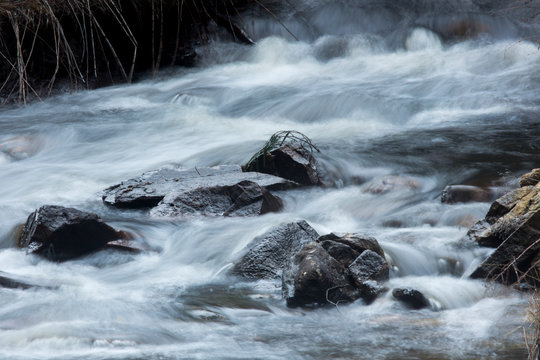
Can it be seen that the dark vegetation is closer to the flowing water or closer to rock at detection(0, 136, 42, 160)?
the flowing water

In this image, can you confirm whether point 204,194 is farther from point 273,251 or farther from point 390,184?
point 390,184

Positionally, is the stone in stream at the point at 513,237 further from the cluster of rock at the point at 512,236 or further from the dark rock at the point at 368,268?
the dark rock at the point at 368,268

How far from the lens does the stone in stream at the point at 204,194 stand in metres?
5.29

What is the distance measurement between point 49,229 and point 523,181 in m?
3.18

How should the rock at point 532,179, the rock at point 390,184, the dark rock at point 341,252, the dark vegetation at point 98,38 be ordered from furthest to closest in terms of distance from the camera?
the dark vegetation at point 98,38
the rock at point 390,184
the rock at point 532,179
the dark rock at point 341,252

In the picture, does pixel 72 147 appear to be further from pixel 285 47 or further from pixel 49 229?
pixel 285 47

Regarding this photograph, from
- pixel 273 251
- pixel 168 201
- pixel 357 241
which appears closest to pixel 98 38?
pixel 168 201

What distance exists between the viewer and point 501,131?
7.12 m

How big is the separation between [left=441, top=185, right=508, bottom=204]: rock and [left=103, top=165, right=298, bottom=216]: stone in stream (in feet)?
3.99

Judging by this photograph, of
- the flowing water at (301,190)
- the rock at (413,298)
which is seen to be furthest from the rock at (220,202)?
the rock at (413,298)

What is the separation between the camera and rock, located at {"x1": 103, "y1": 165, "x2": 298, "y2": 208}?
5.43 meters

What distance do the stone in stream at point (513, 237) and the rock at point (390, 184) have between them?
144 cm

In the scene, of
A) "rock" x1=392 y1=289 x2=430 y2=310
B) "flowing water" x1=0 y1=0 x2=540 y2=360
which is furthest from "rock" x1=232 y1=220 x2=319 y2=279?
"rock" x1=392 y1=289 x2=430 y2=310

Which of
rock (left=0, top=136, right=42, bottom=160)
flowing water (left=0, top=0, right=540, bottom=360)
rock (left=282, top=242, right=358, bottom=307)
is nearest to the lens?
flowing water (left=0, top=0, right=540, bottom=360)
